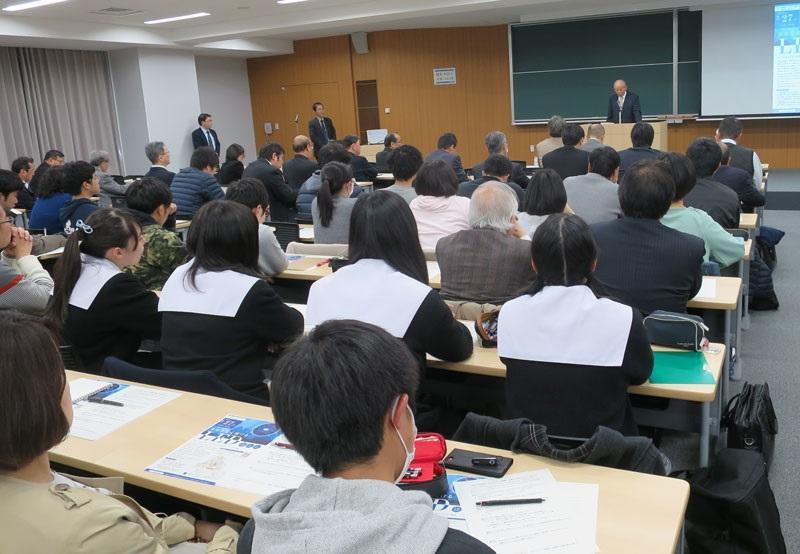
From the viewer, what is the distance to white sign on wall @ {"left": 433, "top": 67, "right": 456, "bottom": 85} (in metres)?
12.5

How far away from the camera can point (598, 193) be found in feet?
15.6

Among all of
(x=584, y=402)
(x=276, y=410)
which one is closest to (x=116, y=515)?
(x=276, y=410)

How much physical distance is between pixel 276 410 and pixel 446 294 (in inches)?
85.1

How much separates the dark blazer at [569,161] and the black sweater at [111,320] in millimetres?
4832

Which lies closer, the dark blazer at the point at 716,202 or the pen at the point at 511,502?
the pen at the point at 511,502

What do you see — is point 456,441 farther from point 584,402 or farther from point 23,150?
point 23,150

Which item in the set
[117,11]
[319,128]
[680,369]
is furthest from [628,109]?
[680,369]

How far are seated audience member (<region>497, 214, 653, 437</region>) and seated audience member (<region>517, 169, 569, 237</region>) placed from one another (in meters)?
1.63

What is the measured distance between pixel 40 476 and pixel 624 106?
984 centimetres

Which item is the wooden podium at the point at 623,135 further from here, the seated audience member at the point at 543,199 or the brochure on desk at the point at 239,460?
the brochure on desk at the point at 239,460

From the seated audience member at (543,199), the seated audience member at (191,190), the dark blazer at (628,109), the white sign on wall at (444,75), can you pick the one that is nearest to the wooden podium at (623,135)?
the dark blazer at (628,109)

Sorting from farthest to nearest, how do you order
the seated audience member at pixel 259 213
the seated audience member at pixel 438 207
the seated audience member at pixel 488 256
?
1. the seated audience member at pixel 438 207
2. the seated audience member at pixel 259 213
3. the seated audience member at pixel 488 256

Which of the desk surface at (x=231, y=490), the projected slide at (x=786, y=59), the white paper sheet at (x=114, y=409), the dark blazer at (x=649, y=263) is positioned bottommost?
the desk surface at (x=231, y=490)

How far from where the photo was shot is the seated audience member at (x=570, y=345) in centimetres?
208
